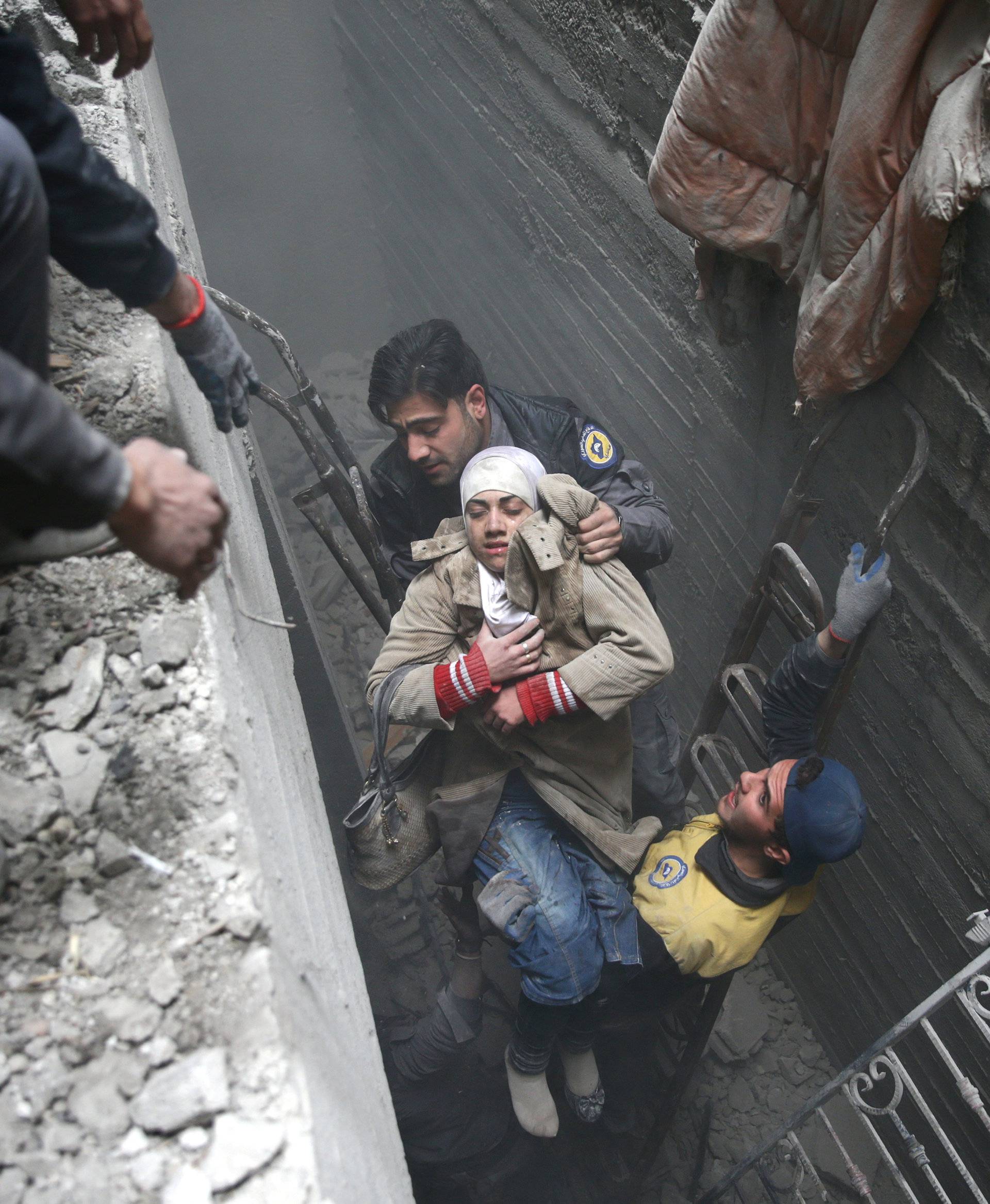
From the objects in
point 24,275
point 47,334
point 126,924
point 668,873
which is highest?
point 24,275

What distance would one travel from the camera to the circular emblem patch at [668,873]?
239 centimetres

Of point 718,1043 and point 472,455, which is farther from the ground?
point 472,455

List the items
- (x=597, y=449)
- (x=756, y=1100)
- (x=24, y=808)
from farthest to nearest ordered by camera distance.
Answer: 1. (x=756, y=1100)
2. (x=597, y=449)
3. (x=24, y=808)

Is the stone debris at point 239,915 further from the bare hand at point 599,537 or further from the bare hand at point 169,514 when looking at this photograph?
the bare hand at point 599,537

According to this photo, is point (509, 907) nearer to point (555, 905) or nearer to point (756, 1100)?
point (555, 905)

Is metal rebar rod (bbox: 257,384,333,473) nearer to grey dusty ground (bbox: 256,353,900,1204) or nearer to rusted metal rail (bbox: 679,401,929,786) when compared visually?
rusted metal rail (bbox: 679,401,929,786)

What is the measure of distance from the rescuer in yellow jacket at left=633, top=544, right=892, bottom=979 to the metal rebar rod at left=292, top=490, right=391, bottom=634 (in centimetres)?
126

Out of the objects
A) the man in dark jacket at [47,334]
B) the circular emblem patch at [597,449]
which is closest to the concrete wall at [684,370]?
the circular emblem patch at [597,449]

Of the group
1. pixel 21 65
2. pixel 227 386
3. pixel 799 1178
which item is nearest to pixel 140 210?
pixel 21 65

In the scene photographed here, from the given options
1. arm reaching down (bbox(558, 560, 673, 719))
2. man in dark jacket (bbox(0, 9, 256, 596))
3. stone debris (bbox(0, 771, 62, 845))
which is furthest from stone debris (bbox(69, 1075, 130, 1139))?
arm reaching down (bbox(558, 560, 673, 719))

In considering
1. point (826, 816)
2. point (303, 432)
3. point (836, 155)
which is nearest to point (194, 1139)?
point (826, 816)

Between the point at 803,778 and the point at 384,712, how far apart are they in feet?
3.66

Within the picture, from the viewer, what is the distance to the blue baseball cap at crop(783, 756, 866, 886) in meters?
2.04

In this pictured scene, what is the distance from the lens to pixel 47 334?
1.35 meters
